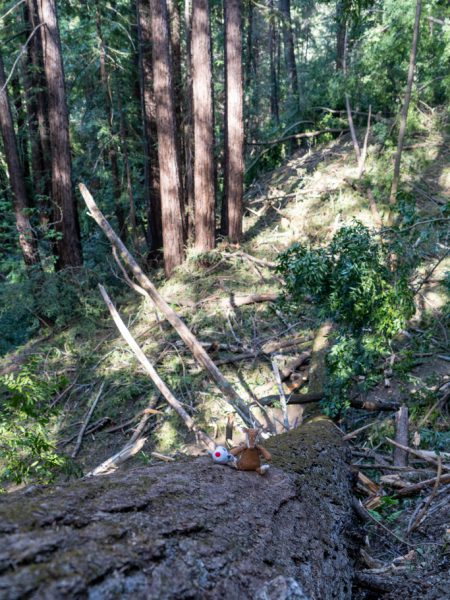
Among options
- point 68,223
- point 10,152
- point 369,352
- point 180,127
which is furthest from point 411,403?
point 180,127

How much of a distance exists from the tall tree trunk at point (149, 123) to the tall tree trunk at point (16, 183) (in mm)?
3565

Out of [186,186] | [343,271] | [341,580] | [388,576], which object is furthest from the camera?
[186,186]

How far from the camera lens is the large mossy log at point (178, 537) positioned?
1674 millimetres

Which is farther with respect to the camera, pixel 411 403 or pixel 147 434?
pixel 147 434

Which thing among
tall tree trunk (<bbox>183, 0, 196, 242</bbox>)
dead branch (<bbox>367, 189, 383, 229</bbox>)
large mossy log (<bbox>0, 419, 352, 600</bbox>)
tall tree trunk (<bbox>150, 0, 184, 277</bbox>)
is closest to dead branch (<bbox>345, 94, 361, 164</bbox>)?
dead branch (<bbox>367, 189, 383, 229</bbox>)

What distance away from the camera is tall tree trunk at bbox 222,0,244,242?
1254cm

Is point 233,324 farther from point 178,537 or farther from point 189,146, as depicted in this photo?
point 178,537

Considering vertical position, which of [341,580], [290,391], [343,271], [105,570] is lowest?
[290,391]

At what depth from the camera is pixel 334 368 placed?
641cm

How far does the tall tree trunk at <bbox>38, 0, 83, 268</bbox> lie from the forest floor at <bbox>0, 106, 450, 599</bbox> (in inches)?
78.8

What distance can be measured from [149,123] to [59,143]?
10.7 ft

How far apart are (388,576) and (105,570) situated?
2.45 m

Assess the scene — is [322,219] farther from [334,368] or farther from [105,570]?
[105,570]

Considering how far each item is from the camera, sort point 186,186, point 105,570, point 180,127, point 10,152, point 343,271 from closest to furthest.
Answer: point 105,570 < point 343,271 < point 10,152 < point 186,186 < point 180,127
